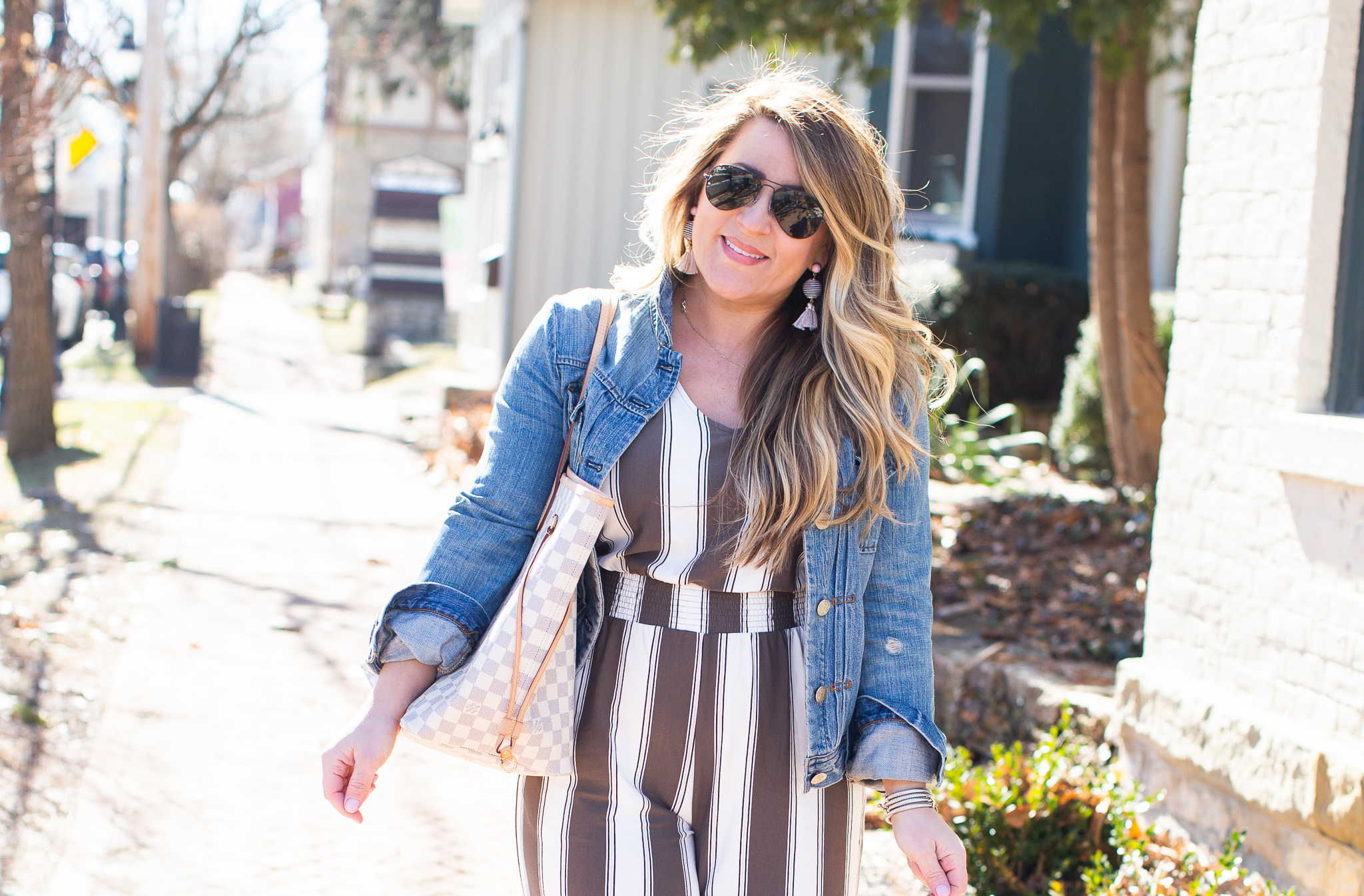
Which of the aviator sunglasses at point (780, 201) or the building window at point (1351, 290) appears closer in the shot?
the aviator sunglasses at point (780, 201)

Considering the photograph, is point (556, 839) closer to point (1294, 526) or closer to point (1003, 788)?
point (1003, 788)

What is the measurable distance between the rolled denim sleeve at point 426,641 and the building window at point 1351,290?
8.77ft

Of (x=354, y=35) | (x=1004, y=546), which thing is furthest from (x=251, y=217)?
(x=1004, y=546)

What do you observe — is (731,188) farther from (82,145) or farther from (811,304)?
(82,145)

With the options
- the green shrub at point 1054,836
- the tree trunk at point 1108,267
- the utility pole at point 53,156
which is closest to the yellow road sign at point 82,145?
the utility pole at point 53,156

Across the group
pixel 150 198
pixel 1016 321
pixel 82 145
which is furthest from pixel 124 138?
pixel 1016 321

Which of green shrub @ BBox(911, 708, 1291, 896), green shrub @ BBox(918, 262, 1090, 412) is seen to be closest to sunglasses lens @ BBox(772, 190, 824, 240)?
green shrub @ BBox(911, 708, 1291, 896)

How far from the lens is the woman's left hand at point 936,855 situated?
203cm

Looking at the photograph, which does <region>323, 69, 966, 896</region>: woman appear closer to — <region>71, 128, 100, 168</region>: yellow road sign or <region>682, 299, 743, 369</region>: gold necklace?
<region>682, 299, 743, 369</region>: gold necklace

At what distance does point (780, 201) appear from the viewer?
2.17 meters

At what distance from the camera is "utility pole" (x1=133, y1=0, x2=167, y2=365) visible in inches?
618

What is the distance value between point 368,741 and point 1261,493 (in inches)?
108

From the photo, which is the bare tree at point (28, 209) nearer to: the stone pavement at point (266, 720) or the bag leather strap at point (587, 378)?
the stone pavement at point (266, 720)

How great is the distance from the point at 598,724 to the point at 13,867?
7.89 ft
